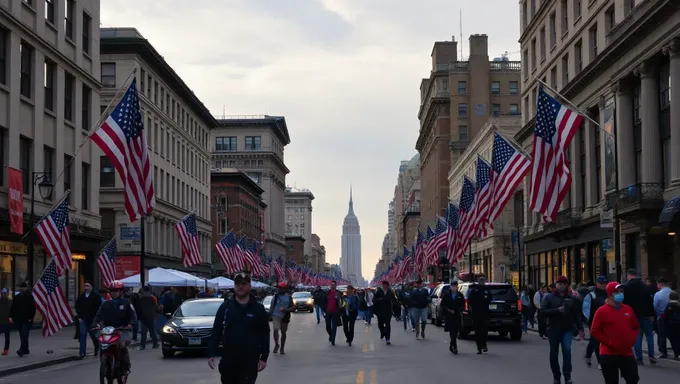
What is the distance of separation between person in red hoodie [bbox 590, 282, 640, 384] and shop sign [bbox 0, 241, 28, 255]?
28.5 meters

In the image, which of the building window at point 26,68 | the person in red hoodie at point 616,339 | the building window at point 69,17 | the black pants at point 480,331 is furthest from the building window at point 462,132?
the person in red hoodie at point 616,339

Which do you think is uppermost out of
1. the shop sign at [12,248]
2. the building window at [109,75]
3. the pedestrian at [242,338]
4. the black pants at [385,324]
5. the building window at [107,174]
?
the building window at [109,75]

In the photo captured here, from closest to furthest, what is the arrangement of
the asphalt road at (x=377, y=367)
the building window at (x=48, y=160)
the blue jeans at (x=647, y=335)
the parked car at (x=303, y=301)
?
the asphalt road at (x=377, y=367), the blue jeans at (x=647, y=335), the building window at (x=48, y=160), the parked car at (x=303, y=301)

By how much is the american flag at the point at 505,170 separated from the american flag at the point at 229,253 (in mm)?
20943

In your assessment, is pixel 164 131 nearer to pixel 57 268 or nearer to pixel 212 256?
pixel 212 256

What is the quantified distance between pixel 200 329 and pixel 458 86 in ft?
303

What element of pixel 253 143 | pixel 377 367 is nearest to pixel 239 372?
pixel 377 367

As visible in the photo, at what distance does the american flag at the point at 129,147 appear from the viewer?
25.9 meters

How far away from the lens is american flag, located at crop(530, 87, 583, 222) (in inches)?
1084

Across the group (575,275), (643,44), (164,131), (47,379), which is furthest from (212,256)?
(47,379)

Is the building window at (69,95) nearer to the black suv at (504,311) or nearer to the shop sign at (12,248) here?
the shop sign at (12,248)

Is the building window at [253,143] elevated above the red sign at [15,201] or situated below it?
above

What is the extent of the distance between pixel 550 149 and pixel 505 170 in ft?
22.7

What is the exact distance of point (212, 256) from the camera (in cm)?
10475
